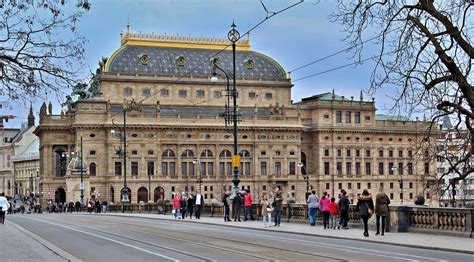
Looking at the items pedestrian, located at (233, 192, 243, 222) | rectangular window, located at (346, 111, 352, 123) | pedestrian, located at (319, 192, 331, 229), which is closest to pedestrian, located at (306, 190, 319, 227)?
pedestrian, located at (319, 192, 331, 229)

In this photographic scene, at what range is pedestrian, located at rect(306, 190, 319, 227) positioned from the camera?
37.7m

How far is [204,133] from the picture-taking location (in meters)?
138

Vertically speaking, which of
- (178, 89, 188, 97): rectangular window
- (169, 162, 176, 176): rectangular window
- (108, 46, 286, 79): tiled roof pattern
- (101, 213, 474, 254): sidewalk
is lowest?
(101, 213, 474, 254): sidewalk

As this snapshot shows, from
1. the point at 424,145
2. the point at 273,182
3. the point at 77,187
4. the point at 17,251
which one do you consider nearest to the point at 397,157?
the point at 273,182

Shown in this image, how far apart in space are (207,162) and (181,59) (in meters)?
19.0

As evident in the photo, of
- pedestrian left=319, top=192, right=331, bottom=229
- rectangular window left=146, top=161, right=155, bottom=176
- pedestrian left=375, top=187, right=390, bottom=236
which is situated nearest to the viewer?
pedestrian left=375, top=187, right=390, bottom=236

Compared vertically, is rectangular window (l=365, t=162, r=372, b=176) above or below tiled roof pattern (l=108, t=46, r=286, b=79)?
below

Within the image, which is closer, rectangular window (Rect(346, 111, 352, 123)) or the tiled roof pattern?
the tiled roof pattern

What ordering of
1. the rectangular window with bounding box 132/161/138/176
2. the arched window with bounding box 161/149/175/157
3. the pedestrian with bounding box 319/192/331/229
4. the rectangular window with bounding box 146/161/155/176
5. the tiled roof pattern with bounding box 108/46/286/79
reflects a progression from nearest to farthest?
the pedestrian with bounding box 319/192/331/229
the rectangular window with bounding box 132/161/138/176
the rectangular window with bounding box 146/161/155/176
the arched window with bounding box 161/149/175/157
the tiled roof pattern with bounding box 108/46/286/79

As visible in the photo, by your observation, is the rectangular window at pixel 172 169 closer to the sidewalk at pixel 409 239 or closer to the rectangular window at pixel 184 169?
the rectangular window at pixel 184 169

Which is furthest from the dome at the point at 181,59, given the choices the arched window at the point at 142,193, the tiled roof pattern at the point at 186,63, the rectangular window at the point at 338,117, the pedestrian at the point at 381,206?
the pedestrian at the point at 381,206

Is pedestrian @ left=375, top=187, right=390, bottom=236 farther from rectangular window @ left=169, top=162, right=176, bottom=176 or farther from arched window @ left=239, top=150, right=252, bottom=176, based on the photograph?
arched window @ left=239, top=150, right=252, bottom=176

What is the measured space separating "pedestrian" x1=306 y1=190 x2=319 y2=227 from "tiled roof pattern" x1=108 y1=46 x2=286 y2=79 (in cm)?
10323

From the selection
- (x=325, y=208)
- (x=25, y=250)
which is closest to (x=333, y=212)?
(x=325, y=208)
